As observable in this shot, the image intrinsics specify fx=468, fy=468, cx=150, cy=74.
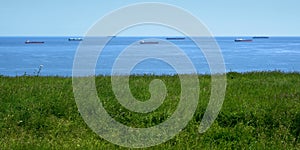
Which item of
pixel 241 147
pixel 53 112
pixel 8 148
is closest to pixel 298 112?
pixel 241 147

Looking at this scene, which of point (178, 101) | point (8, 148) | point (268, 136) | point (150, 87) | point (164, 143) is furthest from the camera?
point (150, 87)

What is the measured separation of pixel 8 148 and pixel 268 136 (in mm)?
6124

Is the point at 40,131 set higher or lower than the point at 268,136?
lower

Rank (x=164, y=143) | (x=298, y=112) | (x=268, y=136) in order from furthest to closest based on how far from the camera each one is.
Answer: (x=298, y=112), (x=268, y=136), (x=164, y=143)

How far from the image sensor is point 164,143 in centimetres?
1057

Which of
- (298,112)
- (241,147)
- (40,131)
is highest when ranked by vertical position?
(298,112)

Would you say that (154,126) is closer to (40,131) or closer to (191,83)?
(40,131)

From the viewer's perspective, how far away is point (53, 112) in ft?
41.9

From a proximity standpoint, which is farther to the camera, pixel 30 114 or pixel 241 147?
pixel 30 114

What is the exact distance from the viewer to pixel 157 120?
480 inches

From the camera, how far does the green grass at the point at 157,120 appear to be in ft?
35.1

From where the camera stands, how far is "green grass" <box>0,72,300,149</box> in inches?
421

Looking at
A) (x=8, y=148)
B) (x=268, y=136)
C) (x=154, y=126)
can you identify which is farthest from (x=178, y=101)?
(x=8, y=148)

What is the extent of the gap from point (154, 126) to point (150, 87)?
400cm
